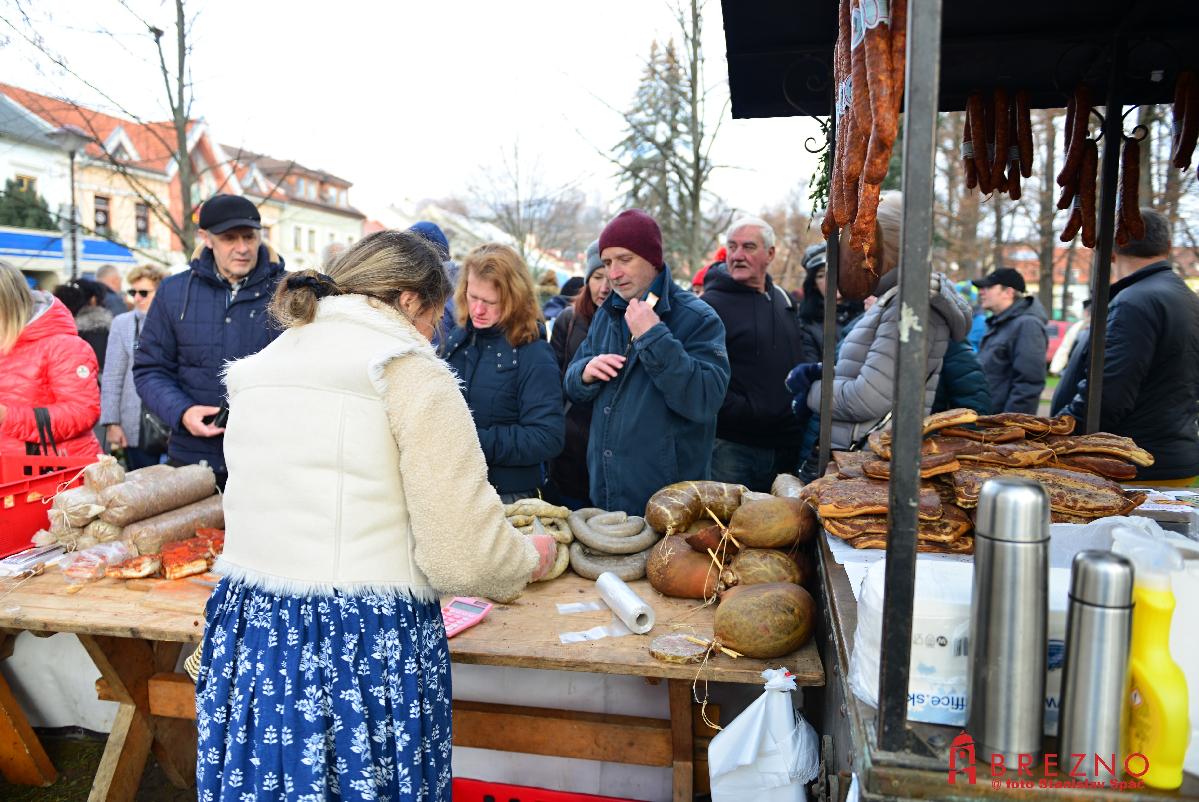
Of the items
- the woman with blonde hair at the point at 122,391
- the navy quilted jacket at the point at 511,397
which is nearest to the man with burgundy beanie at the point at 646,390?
the navy quilted jacket at the point at 511,397

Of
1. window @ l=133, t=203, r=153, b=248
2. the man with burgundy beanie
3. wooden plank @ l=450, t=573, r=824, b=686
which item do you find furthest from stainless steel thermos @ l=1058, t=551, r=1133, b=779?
window @ l=133, t=203, r=153, b=248

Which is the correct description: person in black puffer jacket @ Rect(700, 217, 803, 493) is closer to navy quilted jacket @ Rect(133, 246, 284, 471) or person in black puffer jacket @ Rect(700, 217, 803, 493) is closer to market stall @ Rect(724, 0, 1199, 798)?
market stall @ Rect(724, 0, 1199, 798)

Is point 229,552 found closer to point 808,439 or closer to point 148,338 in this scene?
point 148,338

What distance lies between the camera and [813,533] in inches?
108

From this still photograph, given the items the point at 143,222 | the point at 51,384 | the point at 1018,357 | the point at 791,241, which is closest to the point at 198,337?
the point at 51,384

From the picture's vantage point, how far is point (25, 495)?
326 cm

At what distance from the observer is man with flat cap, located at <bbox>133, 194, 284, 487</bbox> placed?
3689mm

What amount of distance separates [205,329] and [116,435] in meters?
2.39

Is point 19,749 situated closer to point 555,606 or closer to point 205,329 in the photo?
point 205,329

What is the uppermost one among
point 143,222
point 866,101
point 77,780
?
point 143,222

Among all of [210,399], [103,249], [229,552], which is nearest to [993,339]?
[210,399]

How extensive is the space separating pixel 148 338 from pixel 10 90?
22.6ft

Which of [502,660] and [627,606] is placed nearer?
[502,660]

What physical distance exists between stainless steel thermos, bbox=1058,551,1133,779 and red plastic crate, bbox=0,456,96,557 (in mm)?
3453
